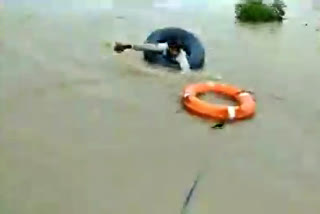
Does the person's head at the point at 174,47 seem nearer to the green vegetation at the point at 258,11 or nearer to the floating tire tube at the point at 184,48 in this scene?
the floating tire tube at the point at 184,48

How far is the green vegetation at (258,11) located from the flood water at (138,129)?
2.56 ft

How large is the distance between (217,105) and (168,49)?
0.97 meters

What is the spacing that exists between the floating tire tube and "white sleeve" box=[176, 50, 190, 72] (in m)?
0.04

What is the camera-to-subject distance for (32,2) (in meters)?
6.59

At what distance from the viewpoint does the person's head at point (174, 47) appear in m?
4.69

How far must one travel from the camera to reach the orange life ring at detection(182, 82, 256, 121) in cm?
365

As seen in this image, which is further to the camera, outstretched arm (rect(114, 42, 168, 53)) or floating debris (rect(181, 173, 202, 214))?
outstretched arm (rect(114, 42, 168, 53))

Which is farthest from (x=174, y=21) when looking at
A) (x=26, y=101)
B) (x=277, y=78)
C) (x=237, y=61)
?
(x=26, y=101)

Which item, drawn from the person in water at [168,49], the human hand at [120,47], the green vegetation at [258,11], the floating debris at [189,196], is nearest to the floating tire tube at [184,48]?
the person in water at [168,49]

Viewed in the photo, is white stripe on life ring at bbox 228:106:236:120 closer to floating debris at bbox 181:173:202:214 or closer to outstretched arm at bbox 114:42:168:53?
floating debris at bbox 181:173:202:214

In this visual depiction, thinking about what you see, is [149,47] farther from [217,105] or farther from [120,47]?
[217,105]

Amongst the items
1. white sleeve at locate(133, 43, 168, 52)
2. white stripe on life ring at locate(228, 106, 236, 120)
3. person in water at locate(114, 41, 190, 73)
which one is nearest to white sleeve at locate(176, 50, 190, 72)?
person in water at locate(114, 41, 190, 73)

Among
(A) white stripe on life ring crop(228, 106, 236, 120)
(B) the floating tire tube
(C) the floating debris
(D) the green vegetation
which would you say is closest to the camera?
(C) the floating debris

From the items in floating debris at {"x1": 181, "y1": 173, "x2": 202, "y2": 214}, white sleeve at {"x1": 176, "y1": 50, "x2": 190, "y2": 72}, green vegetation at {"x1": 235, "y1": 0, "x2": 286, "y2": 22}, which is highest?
floating debris at {"x1": 181, "y1": 173, "x2": 202, "y2": 214}
